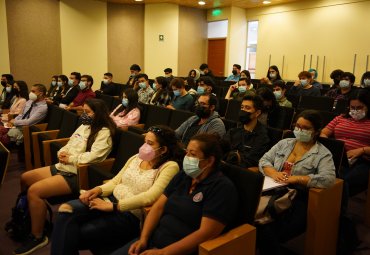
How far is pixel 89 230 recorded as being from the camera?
6.29ft

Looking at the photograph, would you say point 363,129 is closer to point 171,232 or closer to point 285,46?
point 171,232

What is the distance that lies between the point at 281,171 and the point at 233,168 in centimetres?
75

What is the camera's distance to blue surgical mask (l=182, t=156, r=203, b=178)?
178 centimetres

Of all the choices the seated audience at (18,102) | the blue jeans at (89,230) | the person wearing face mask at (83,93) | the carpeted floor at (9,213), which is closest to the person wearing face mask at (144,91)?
the person wearing face mask at (83,93)

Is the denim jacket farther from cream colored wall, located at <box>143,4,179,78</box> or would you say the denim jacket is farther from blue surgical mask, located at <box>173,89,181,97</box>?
cream colored wall, located at <box>143,4,179,78</box>

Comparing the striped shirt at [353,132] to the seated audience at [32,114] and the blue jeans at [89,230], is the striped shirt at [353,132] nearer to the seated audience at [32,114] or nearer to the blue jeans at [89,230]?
the blue jeans at [89,230]

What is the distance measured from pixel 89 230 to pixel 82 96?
4598 mm

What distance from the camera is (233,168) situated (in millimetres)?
1848

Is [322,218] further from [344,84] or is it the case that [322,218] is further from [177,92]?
[344,84]

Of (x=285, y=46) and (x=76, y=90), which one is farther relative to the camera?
(x=285, y=46)

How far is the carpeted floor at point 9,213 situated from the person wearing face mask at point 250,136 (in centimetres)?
76

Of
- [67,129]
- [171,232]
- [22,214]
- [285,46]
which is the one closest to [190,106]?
[67,129]

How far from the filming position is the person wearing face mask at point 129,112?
4.35m

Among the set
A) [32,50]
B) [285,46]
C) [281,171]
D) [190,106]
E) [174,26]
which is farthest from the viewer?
[174,26]
